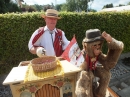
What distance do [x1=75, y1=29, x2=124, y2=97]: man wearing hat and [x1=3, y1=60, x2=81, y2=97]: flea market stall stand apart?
12 cm

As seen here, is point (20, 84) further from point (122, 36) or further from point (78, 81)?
point (122, 36)

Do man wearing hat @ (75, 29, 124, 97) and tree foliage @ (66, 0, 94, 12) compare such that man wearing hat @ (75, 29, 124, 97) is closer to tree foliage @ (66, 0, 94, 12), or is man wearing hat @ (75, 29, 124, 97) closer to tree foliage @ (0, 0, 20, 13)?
tree foliage @ (0, 0, 20, 13)

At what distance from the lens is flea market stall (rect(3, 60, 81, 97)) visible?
1.13 meters

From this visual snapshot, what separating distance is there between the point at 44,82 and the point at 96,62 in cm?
56

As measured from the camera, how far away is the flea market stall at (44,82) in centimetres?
113

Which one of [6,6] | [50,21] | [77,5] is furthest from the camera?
[77,5]

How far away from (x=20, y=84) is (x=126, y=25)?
470 cm

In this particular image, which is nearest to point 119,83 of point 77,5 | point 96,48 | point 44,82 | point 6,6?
point 96,48

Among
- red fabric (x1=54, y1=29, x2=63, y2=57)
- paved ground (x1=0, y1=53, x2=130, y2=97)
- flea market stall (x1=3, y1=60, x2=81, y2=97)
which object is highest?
red fabric (x1=54, y1=29, x2=63, y2=57)

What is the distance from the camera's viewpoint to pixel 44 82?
1190 millimetres

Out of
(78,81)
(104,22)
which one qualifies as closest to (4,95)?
(78,81)

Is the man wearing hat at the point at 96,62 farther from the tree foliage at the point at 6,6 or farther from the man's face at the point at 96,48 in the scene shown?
the tree foliage at the point at 6,6

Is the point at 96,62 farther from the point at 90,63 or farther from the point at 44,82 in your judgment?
the point at 44,82

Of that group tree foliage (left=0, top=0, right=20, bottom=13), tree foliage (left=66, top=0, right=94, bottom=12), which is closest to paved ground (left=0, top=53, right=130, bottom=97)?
tree foliage (left=0, top=0, right=20, bottom=13)
